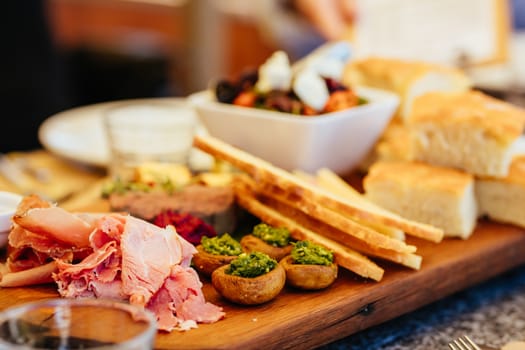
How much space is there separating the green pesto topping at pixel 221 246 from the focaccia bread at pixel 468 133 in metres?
0.82

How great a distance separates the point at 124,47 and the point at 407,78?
426cm

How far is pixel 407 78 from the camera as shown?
241 cm

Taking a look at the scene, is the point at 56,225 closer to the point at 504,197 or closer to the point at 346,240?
the point at 346,240

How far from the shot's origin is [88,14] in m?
7.61

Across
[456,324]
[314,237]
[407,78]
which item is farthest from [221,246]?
[407,78]

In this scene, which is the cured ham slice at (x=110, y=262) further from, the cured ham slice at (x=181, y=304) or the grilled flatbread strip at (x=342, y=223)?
the grilled flatbread strip at (x=342, y=223)

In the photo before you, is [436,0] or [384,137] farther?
[436,0]

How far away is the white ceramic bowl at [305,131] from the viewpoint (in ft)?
6.84

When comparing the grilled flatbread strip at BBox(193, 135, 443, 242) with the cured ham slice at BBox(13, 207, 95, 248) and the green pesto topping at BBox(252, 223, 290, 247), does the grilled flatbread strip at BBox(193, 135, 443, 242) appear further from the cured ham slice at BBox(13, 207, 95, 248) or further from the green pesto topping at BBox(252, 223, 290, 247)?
the cured ham slice at BBox(13, 207, 95, 248)

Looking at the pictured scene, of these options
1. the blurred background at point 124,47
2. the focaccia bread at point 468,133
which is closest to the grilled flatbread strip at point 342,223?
the focaccia bread at point 468,133

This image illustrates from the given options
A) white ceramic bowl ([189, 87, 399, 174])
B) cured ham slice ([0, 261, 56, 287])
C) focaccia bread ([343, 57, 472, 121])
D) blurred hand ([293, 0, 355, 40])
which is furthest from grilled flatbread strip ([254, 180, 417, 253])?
blurred hand ([293, 0, 355, 40])

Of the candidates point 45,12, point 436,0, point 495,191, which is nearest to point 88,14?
point 45,12

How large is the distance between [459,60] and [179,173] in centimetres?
162

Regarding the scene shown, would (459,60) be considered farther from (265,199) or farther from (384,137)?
(265,199)
